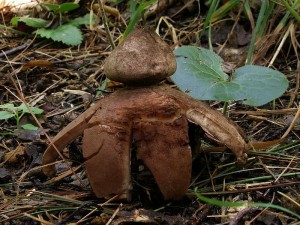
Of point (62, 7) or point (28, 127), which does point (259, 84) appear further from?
point (62, 7)

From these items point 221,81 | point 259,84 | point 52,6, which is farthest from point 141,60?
point 52,6

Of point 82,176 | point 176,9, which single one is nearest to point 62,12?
point 176,9

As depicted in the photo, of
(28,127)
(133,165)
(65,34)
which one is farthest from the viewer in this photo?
(65,34)

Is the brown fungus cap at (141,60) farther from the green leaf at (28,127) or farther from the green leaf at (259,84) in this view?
the green leaf at (28,127)

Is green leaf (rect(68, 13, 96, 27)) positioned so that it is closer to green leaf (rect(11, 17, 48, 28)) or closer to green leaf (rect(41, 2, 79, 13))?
green leaf (rect(41, 2, 79, 13))

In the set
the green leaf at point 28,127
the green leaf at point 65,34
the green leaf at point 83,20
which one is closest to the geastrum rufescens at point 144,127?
the green leaf at point 28,127

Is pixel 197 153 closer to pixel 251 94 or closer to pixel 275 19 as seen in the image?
pixel 251 94
